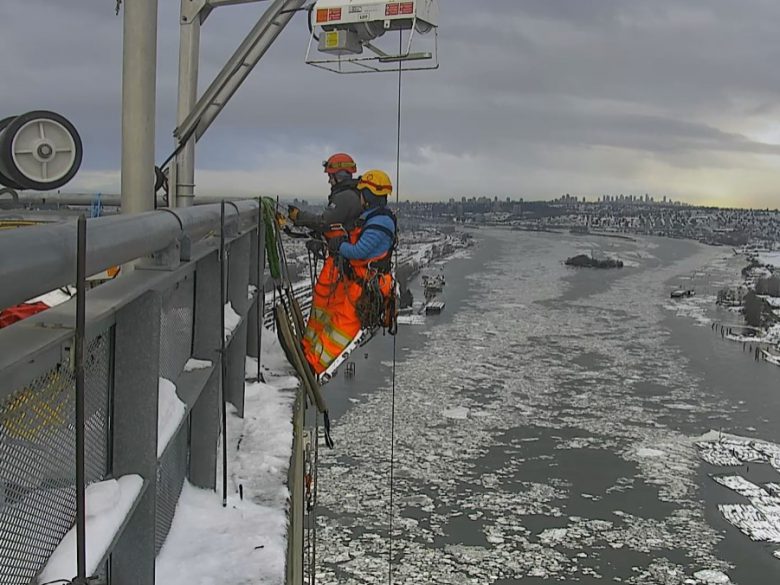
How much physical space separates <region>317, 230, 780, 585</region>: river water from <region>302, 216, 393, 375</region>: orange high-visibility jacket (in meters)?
11.5

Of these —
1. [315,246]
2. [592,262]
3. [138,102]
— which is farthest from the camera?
[592,262]

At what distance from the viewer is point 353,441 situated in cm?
2016

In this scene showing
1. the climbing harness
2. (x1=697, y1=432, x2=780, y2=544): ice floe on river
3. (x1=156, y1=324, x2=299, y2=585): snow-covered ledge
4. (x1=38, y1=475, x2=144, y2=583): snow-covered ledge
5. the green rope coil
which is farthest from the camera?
(x1=697, y1=432, x2=780, y2=544): ice floe on river

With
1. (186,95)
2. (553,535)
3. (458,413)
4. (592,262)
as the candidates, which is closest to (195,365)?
(186,95)

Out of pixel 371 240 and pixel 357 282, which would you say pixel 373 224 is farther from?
pixel 357 282

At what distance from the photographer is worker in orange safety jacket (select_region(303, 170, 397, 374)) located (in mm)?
4090

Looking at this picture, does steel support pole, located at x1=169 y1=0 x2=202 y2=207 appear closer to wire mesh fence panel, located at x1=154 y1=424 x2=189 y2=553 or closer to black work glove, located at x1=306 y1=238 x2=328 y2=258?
black work glove, located at x1=306 y1=238 x2=328 y2=258

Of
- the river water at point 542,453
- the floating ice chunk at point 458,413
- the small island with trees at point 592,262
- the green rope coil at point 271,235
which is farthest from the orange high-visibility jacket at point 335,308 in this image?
the small island with trees at point 592,262

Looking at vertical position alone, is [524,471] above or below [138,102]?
below

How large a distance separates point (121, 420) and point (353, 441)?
1932 cm

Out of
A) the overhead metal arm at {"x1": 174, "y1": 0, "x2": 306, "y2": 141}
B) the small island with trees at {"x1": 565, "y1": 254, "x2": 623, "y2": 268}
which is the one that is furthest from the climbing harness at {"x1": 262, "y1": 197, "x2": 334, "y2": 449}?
the small island with trees at {"x1": 565, "y1": 254, "x2": 623, "y2": 268}

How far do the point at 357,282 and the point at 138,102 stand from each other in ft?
5.61

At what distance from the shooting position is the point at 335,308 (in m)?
4.22

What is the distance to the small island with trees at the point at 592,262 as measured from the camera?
207ft
